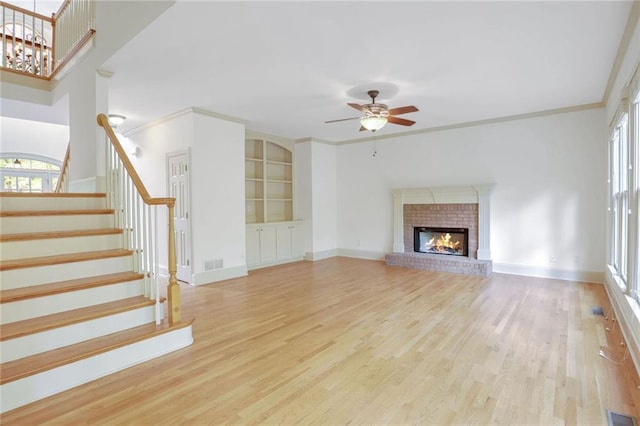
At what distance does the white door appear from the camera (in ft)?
16.6

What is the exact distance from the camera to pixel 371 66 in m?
3.48

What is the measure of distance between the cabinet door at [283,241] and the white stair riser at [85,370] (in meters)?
3.87

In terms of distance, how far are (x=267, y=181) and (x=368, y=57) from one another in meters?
4.18

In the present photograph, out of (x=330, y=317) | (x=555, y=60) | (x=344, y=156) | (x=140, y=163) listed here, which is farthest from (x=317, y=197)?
(x=555, y=60)

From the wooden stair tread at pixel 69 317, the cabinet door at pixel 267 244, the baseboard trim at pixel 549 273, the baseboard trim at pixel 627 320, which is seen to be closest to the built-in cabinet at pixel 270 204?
the cabinet door at pixel 267 244

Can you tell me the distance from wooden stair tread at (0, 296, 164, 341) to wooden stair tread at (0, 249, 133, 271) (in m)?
0.44

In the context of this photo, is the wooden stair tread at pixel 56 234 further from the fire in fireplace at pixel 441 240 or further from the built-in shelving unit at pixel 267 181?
the fire in fireplace at pixel 441 240

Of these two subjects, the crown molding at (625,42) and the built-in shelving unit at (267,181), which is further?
the built-in shelving unit at (267,181)

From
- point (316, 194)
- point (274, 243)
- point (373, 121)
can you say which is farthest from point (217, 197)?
point (373, 121)

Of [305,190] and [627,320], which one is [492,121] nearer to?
[627,320]

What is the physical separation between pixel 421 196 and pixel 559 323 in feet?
11.3

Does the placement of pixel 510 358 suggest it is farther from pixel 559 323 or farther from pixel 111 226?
pixel 111 226

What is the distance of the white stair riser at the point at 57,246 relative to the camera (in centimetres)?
A: 271

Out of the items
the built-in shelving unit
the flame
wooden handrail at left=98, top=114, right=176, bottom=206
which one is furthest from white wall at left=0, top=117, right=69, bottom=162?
the flame
